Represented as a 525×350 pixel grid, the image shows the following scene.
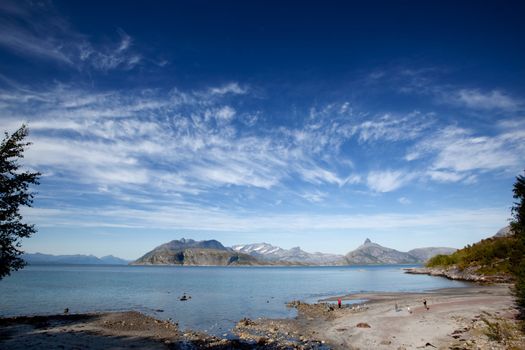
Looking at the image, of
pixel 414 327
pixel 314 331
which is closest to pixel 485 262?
pixel 414 327

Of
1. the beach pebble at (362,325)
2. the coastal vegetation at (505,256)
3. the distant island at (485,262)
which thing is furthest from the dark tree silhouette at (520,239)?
the distant island at (485,262)

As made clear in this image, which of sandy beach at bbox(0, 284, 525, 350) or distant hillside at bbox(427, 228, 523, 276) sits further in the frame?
distant hillside at bbox(427, 228, 523, 276)

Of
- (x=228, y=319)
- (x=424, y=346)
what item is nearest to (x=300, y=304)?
(x=228, y=319)

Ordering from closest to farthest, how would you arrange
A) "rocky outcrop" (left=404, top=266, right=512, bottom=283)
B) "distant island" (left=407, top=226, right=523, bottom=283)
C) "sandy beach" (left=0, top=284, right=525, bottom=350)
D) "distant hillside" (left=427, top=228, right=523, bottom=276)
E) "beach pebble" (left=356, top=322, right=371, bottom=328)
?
"sandy beach" (left=0, top=284, right=525, bottom=350) < "beach pebble" (left=356, top=322, right=371, bottom=328) < "rocky outcrop" (left=404, top=266, right=512, bottom=283) < "distant island" (left=407, top=226, right=523, bottom=283) < "distant hillside" (left=427, top=228, right=523, bottom=276)

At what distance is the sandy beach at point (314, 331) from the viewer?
100ft

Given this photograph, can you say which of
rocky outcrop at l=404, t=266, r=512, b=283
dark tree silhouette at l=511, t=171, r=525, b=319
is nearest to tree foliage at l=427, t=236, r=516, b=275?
rocky outcrop at l=404, t=266, r=512, b=283

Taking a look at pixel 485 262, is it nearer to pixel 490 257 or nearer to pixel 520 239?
pixel 490 257

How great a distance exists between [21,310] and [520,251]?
7992cm

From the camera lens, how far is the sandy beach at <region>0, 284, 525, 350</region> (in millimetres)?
30547

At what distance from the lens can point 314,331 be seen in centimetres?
4031

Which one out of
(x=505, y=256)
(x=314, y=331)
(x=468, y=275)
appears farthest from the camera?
(x=468, y=275)

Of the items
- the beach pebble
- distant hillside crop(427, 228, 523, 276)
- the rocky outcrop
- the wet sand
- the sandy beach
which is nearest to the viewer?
the wet sand

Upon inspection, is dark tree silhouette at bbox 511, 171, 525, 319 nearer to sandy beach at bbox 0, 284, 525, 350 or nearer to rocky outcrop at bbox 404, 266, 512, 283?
sandy beach at bbox 0, 284, 525, 350

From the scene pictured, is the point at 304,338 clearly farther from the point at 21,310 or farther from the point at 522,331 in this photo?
the point at 21,310
